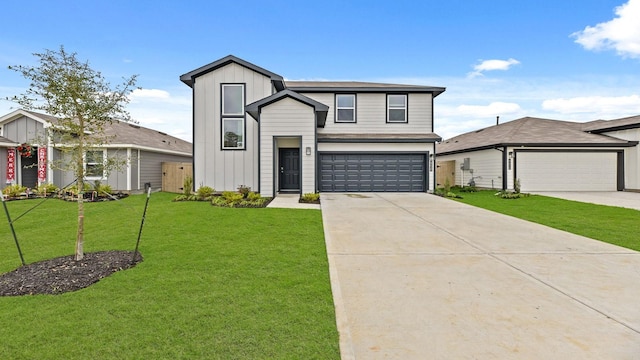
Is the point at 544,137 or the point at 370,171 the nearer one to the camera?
the point at 370,171

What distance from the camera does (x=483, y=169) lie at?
19.5 m

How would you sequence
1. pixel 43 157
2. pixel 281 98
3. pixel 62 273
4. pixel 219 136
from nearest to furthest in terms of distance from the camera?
pixel 62 273
pixel 281 98
pixel 219 136
pixel 43 157

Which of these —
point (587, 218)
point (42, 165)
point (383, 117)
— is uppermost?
point (383, 117)

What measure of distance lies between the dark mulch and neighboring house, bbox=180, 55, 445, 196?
8806mm

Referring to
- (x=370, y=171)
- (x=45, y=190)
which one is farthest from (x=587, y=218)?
(x=45, y=190)

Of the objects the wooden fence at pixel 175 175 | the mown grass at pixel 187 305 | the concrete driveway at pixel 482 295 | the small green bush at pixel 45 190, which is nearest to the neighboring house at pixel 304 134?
the wooden fence at pixel 175 175

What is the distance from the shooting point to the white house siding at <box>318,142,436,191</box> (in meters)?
16.1

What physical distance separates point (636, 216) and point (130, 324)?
13014 mm

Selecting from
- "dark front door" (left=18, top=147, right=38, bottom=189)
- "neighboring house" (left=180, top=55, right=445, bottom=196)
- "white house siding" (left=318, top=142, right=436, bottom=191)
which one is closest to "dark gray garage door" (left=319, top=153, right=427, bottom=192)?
"neighboring house" (left=180, top=55, right=445, bottom=196)

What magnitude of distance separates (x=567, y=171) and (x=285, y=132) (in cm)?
1590

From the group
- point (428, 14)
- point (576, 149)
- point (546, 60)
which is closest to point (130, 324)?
point (428, 14)

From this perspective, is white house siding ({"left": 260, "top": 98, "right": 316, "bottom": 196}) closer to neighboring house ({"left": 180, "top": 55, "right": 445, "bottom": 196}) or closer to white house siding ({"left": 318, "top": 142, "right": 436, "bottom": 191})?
neighboring house ({"left": 180, "top": 55, "right": 445, "bottom": 196})

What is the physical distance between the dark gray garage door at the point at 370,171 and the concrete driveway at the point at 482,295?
29.6 feet

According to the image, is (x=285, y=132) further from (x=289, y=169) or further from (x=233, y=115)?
(x=233, y=115)
